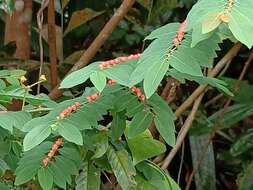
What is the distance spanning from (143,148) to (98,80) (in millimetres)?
194

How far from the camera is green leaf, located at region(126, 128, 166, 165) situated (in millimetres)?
922

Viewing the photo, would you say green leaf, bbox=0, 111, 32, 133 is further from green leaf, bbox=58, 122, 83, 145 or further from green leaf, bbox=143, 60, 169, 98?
green leaf, bbox=143, 60, 169, 98

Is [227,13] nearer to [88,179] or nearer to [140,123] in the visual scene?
[140,123]

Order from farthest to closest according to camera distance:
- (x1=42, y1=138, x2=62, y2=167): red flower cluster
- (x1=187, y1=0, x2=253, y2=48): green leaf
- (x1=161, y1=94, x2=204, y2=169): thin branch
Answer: (x1=161, y1=94, x2=204, y2=169): thin branch
(x1=42, y1=138, x2=62, y2=167): red flower cluster
(x1=187, y1=0, x2=253, y2=48): green leaf

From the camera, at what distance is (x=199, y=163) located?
190 cm

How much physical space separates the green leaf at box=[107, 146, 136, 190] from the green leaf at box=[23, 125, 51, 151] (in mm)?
144

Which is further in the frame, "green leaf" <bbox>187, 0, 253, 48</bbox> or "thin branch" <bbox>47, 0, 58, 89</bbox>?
"thin branch" <bbox>47, 0, 58, 89</bbox>

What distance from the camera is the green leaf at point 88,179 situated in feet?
3.07

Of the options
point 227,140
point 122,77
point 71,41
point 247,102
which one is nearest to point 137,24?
point 71,41

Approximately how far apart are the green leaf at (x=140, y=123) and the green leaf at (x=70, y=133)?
9 centimetres

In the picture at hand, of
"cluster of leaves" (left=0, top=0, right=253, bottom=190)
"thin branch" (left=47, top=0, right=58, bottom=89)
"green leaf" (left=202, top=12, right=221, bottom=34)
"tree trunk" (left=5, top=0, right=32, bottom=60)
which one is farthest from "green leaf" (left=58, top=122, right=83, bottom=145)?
"tree trunk" (left=5, top=0, right=32, bottom=60)

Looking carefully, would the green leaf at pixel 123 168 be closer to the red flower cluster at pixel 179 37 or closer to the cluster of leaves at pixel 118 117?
the cluster of leaves at pixel 118 117

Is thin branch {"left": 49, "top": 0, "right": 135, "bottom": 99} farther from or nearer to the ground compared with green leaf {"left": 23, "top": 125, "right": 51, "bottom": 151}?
nearer to the ground

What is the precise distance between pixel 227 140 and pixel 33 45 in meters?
0.76
